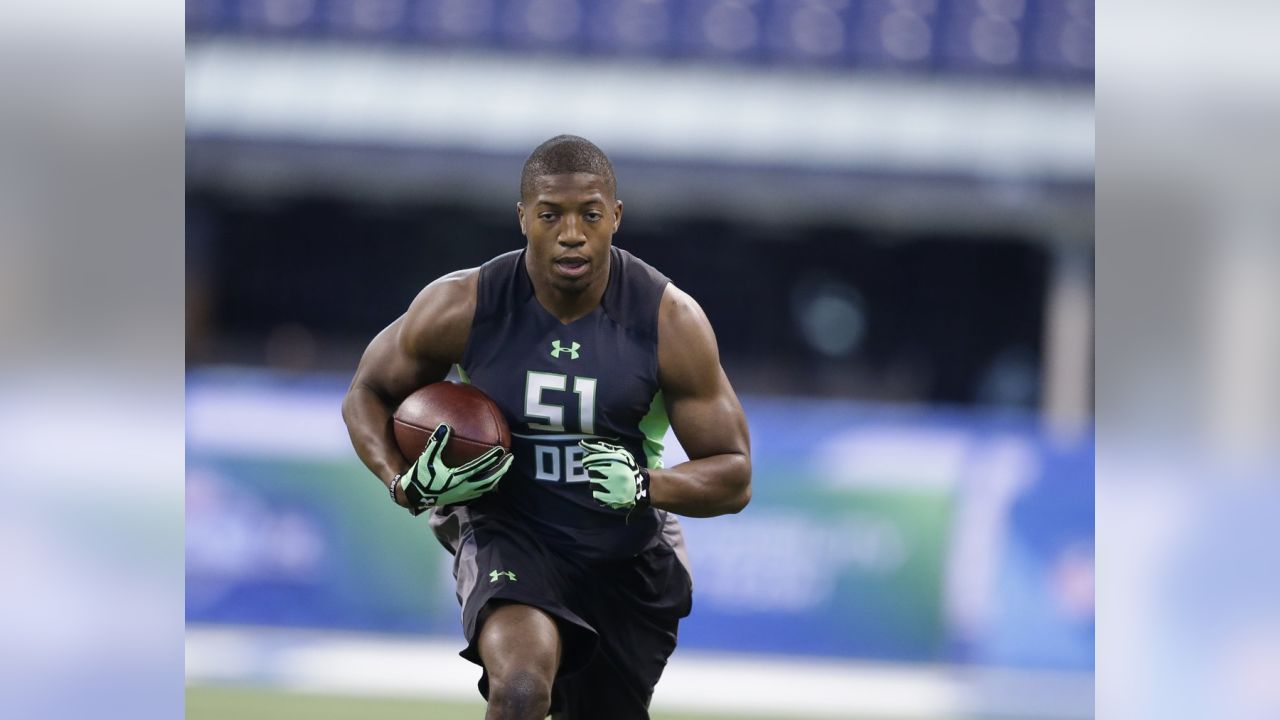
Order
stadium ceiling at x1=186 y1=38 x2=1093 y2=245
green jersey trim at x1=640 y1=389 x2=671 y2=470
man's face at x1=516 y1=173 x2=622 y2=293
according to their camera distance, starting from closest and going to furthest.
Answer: man's face at x1=516 y1=173 x2=622 y2=293 → green jersey trim at x1=640 y1=389 x2=671 y2=470 → stadium ceiling at x1=186 y1=38 x2=1093 y2=245

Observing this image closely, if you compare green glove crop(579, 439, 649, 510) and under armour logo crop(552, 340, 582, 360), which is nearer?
green glove crop(579, 439, 649, 510)

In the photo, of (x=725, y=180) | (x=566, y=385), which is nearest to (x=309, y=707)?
(x=566, y=385)

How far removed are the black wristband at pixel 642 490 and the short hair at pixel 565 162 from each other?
0.70m

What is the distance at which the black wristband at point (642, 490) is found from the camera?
11.9 ft

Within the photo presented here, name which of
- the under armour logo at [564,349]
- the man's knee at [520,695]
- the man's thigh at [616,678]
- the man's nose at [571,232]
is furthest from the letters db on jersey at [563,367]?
the man's knee at [520,695]

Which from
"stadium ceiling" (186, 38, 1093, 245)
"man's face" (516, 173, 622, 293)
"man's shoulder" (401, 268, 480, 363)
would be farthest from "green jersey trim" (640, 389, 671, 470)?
"stadium ceiling" (186, 38, 1093, 245)

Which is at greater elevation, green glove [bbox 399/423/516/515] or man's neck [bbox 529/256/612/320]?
man's neck [bbox 529/256/612/320]

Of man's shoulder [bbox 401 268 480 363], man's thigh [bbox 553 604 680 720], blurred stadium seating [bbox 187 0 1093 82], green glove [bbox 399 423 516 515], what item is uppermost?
blurred stadium seating [bbox 187 0 1093 82]

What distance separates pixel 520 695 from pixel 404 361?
3.25 ft

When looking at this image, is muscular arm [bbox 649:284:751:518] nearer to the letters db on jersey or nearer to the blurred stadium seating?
the letters db on jersey

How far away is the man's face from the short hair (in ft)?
0.05

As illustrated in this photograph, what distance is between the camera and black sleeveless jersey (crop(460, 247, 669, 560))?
3826 mm

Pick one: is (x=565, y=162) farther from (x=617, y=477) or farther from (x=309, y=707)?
(x=309, y=707)
